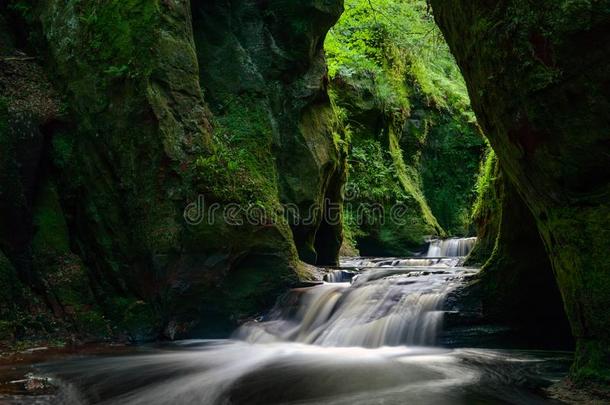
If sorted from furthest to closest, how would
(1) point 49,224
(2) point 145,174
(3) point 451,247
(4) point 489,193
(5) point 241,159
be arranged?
(3) point 451,247 → (4) point 489,193 → (5) point 241,159 → (1) point 49,224 → (2) point 145,174

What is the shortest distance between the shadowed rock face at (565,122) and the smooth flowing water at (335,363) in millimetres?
962

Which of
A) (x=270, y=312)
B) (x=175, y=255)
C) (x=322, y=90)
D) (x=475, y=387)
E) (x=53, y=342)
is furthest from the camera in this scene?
(x=322, y=90)

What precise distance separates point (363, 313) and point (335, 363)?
151 centimetres

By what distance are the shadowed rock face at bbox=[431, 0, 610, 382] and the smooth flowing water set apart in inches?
37.9

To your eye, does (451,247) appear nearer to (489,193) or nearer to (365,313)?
(489,193)

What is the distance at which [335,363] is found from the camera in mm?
6395

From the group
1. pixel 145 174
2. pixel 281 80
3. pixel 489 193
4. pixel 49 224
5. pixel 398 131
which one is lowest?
pixel 49 224

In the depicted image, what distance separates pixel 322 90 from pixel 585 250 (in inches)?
318

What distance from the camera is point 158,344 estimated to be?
7668 millimetres

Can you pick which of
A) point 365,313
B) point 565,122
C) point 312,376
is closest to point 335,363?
point 312,376

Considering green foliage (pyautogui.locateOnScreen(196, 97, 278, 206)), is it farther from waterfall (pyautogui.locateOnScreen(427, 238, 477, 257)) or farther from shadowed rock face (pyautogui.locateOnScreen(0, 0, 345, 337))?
waterfall (pyautogui.locateOnScreen(427, 238, 477, 257))

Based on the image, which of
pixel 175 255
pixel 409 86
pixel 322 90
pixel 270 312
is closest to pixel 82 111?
pixel 175 255

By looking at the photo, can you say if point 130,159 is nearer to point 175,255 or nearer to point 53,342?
point 175,255

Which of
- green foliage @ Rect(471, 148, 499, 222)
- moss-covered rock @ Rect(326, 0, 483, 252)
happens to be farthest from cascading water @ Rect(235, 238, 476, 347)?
moss-covered rock @ Rect(326, 0, 483, 252)
